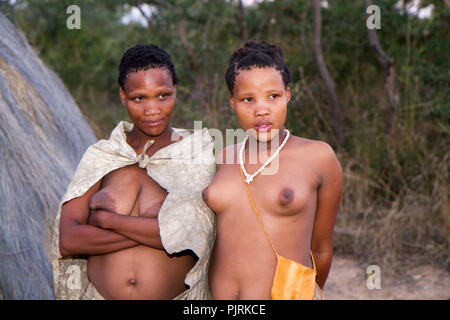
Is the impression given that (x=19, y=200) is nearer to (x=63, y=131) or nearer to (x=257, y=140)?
(x=63, y=131)

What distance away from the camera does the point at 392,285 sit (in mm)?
4297

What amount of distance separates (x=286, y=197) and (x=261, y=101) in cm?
38

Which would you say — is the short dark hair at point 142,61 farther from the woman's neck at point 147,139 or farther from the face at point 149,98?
the woman's neck at point 147,139

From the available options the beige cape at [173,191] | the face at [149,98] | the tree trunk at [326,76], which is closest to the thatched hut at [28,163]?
the beige cape at [173,191]

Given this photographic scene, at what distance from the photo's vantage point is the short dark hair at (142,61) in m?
2.29

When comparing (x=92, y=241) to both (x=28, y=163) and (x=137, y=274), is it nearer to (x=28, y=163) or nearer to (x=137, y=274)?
(x=137, y=274)

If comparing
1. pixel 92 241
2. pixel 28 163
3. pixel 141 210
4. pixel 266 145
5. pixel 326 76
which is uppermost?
pixel 326 76

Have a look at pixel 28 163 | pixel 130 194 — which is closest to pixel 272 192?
pixel 130 194

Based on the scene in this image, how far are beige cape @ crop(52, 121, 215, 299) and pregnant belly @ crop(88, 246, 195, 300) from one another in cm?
10

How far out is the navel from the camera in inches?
80.5

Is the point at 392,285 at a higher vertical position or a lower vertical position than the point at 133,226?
lower

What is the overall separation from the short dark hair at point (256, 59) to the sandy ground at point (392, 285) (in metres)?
2.55

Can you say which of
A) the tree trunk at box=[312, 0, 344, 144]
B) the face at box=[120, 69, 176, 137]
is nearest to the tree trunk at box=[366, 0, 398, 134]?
the tree trunk at box=[312, 0, 344, 144]
